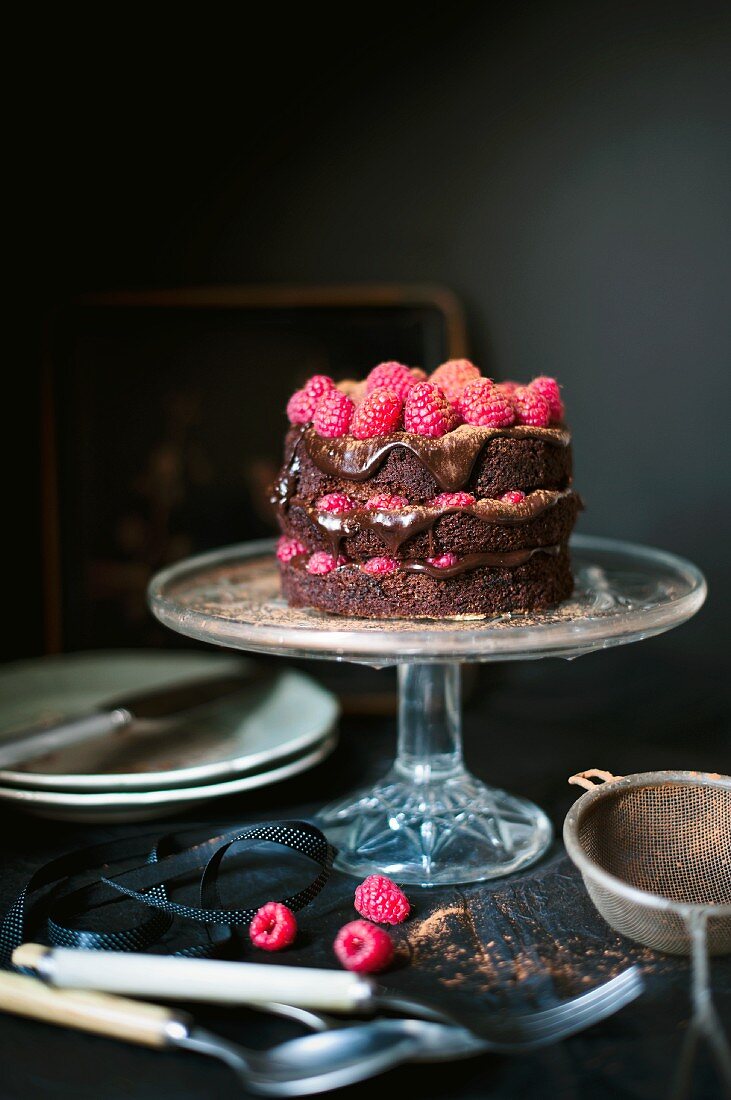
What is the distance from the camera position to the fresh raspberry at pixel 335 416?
129 cm

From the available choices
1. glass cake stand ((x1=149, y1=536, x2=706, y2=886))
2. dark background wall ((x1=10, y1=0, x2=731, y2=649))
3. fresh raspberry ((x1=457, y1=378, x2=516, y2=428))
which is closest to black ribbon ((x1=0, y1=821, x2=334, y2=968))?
glass cake stand ((x1=149, y1=536, x2=706, y2=886))

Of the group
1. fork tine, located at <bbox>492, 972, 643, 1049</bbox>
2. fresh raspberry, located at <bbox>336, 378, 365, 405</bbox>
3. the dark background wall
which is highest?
the dark background wall

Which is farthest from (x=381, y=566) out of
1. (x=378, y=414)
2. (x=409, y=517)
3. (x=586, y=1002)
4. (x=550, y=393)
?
(x=586, y=1002)

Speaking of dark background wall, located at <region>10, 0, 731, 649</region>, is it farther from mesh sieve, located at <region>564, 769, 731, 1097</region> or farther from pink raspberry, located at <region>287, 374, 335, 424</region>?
mesh sieve, located at <region>564, 769, 731, 1097</region>

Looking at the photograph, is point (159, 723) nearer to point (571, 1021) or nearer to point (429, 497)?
point (429, 497)

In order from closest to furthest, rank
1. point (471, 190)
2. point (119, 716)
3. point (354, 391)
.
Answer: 1. point (354, 391)
2. point (119, 716)
3. point (471, 190)

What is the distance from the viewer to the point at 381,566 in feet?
4.17

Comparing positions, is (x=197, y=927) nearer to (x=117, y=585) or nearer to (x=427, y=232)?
(x=117, y=585)

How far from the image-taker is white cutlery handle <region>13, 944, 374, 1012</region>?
95cm

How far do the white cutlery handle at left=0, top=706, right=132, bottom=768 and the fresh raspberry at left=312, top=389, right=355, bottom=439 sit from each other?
54 cm

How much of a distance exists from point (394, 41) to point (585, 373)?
0.64m

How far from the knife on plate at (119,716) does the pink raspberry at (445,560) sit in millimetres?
535

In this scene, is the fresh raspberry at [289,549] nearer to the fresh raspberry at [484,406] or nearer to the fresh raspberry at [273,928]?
the fresh raspberry at [484,406]

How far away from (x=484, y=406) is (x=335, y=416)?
0.18 m
